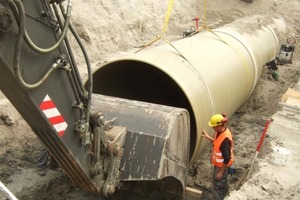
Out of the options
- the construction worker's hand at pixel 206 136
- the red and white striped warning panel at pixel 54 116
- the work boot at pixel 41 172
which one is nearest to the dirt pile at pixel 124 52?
the work boot at pixel 41 172

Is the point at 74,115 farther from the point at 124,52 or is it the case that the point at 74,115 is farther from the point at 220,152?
the point at 124,52

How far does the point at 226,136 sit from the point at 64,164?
2332 mm

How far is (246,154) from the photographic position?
21.3ft

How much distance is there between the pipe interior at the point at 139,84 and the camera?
6277 millimetres

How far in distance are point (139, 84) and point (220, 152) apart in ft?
7.56

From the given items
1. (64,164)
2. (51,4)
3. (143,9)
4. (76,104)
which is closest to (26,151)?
(64,164)

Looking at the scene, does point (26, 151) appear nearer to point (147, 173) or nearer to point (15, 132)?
point (15, 132)

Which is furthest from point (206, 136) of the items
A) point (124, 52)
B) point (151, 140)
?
point (124, 52)

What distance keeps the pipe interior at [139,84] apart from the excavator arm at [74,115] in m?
1.41

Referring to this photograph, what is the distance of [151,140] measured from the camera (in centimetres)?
421

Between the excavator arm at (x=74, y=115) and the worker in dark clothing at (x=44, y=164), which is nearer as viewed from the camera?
the excavator arm at (x=74, y=115)

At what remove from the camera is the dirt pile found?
530cm

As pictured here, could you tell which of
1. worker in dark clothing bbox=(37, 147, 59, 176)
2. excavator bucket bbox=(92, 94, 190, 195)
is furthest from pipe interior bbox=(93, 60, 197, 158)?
excavator bucket bbox=(92, 94, 190, 195)

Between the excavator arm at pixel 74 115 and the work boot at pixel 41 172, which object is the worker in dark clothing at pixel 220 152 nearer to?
the excavator arm at pixel 74 115
